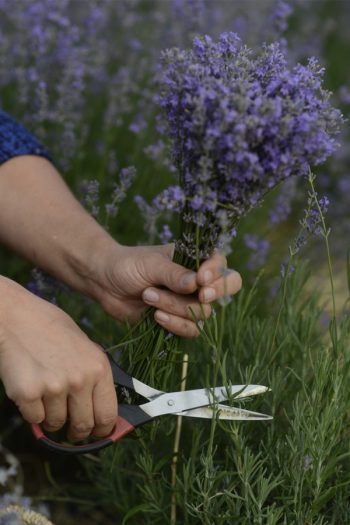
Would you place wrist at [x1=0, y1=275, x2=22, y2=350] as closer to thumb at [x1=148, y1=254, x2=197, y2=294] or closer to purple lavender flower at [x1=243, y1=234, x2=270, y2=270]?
thumb at [x1=148, y1=254, x2=197, y2=294]

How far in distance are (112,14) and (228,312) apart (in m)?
2.40

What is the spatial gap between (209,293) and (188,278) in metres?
0.05

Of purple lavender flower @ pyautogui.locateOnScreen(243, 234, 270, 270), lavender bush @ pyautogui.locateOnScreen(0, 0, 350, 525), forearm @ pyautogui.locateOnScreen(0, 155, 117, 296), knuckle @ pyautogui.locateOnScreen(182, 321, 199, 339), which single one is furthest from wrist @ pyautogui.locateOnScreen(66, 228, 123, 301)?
purple lavender flower @ pyautogui.locateOnScreen(243, 234, 270, 270)

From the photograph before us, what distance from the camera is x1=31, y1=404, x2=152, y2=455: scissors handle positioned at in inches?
53.9

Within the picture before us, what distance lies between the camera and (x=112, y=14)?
3746 mm

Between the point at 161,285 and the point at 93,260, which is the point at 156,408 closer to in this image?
the point at 161,285

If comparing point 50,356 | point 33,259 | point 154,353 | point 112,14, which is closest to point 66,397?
point 50,356

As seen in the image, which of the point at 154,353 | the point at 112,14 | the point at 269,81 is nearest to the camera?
the point at 269,81

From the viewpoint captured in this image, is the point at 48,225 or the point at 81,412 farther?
the point at 48,225

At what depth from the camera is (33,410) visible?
1.30m

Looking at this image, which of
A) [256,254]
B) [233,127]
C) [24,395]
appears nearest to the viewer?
[233,127]

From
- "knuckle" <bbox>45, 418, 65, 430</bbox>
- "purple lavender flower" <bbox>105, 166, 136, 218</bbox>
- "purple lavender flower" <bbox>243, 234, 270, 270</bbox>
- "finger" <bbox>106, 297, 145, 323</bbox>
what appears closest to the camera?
"knuckle" <bbox>45, 418, 65, 430</bbox>

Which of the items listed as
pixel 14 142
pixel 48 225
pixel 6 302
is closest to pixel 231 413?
pixel 6 302

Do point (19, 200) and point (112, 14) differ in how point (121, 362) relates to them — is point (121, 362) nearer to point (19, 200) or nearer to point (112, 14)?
point (19, 200)
